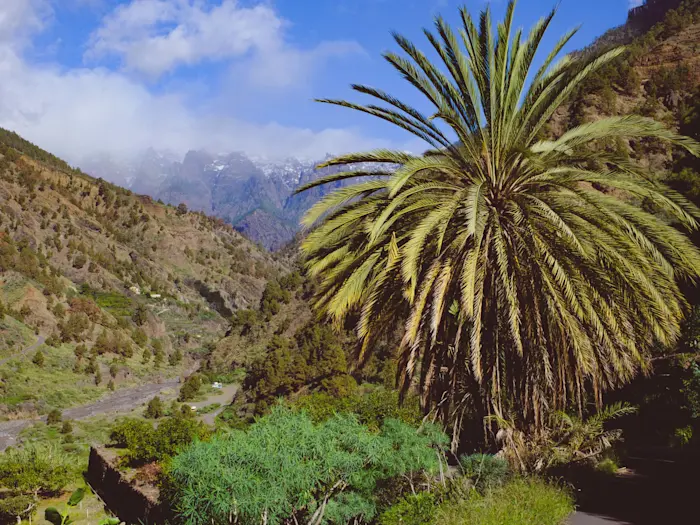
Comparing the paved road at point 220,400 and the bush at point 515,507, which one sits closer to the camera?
the bush at point 515,507

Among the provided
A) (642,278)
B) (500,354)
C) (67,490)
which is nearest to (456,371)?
(500,354)

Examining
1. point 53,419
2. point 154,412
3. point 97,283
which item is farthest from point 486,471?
point 97,283

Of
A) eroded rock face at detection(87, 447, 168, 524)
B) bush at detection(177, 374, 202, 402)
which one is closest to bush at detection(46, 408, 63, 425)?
bush at detection(177, 374, 202, 402)

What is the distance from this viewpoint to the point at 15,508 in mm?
13047

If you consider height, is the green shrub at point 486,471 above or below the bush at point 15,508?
above

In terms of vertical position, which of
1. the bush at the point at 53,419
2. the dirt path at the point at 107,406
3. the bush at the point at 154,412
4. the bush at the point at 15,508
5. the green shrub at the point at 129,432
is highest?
the green shrub at the point at 129,432

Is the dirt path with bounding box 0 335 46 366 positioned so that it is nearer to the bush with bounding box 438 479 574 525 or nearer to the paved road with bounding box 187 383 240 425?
the paved road with bounding box 187 383 240 425

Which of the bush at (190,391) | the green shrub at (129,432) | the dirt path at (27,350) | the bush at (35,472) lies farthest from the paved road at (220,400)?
the bush at (35,472)

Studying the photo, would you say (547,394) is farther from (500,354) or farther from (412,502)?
(412,502)

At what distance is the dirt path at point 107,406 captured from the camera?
41.7 metres

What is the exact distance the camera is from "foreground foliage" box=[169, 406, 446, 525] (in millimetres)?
6648

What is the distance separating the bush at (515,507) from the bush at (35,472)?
1123cm

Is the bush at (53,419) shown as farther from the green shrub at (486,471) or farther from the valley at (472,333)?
the green shrub at (486,471)

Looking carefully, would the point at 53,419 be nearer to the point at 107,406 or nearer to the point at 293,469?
the point at 107,406
